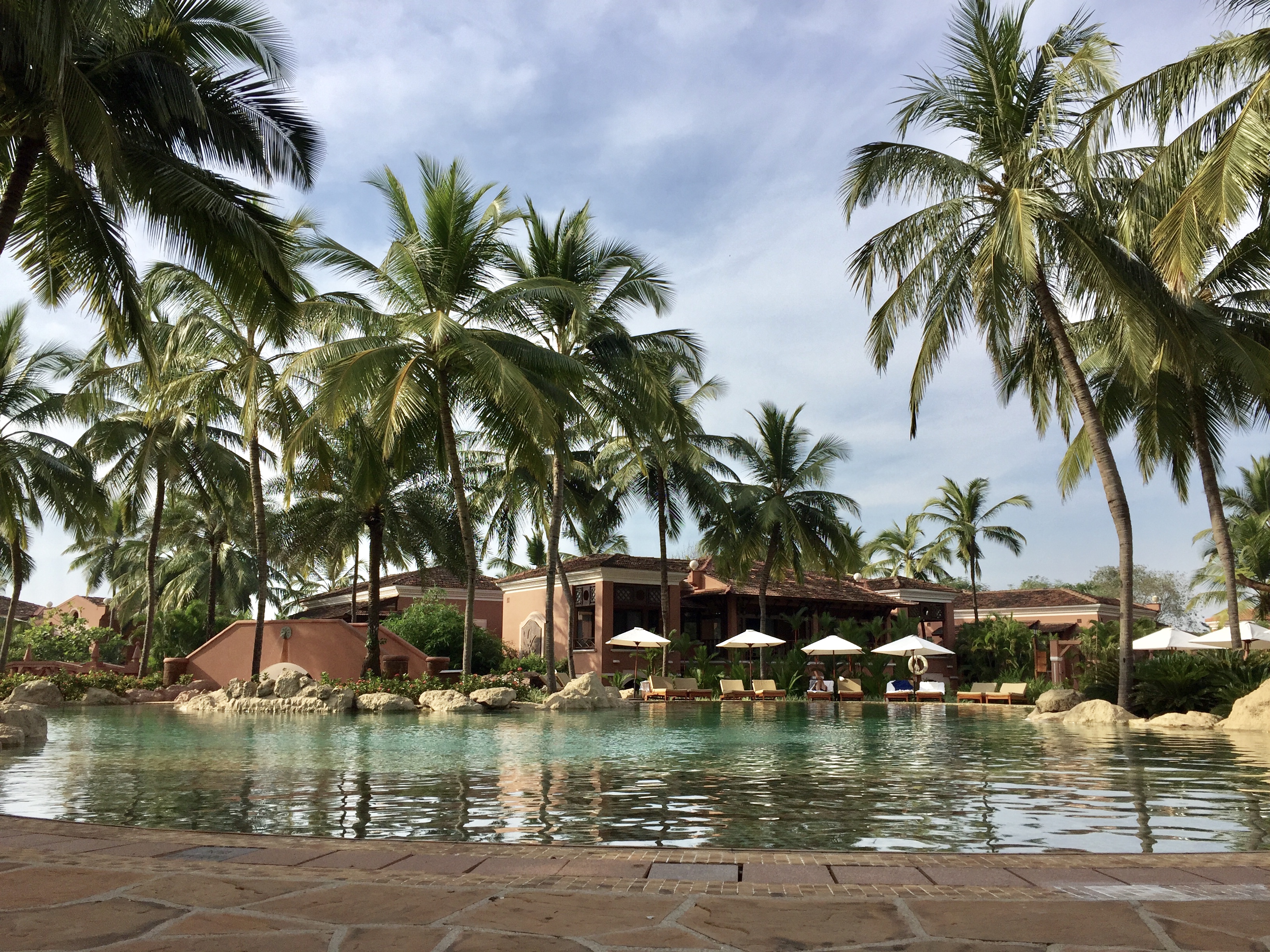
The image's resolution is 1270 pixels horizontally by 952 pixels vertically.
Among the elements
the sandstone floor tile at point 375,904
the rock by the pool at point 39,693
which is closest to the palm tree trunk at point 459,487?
the rock by the pool at point 39,693

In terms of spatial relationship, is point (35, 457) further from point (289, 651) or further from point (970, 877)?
point (970, 877)

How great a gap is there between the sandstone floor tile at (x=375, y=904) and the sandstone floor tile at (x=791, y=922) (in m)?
0.84

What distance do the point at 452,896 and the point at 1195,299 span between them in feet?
60.1

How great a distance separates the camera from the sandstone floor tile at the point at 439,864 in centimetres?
394

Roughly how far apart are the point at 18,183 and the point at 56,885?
9067 mm

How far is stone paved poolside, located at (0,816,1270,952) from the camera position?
2.98 m

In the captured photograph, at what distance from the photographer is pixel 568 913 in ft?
10.8

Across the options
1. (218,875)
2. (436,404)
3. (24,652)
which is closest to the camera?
(218,875)

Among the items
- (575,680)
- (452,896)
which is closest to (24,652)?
(575,680)

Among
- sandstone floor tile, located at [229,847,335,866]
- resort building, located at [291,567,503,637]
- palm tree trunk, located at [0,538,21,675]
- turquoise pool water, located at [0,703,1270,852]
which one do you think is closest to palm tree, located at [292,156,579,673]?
turquoise pool water, located at [0,703,1270,852]

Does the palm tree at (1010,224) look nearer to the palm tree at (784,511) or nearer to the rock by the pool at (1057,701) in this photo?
the rock by the pool at (1057,701)

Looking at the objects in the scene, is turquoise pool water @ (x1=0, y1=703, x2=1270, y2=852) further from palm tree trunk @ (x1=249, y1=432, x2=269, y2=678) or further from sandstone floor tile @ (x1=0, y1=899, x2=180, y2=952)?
palm tree trunk @ (x1=249, y1=432, x2=269, y2=678)

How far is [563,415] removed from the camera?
2059cm

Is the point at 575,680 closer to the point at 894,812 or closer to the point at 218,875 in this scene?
the point at 894,812
